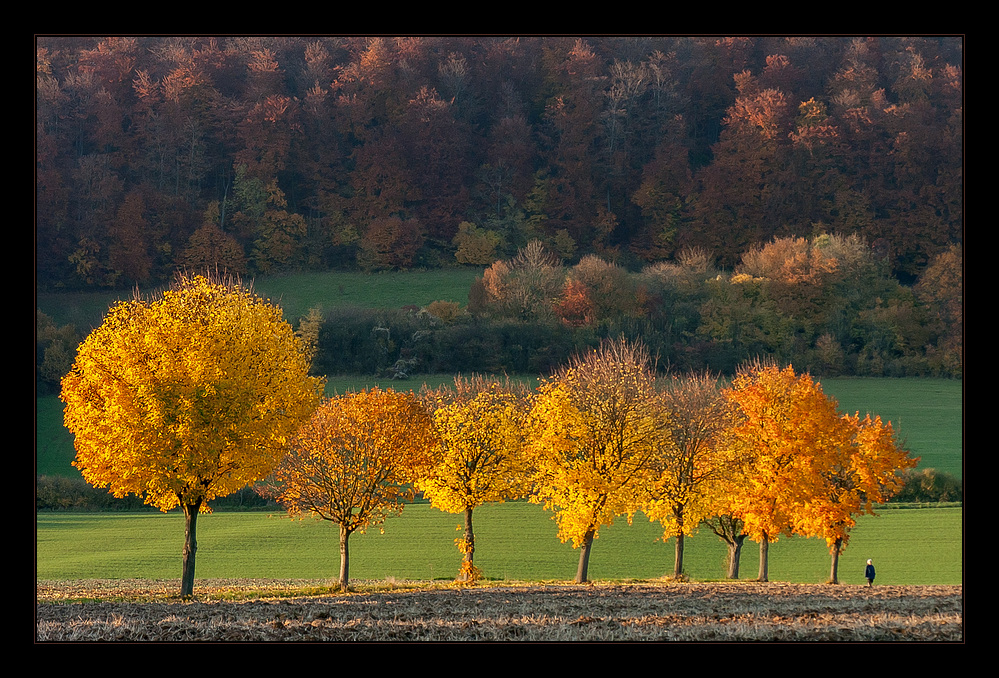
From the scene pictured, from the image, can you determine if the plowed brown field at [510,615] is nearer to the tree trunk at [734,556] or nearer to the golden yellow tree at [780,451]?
the golden yellow tree at [780,451]

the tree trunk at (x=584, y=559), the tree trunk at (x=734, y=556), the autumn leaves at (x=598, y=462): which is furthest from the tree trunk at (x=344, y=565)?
the tree trunk at (x=734, y=556)

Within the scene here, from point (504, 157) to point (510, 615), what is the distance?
105197 mm

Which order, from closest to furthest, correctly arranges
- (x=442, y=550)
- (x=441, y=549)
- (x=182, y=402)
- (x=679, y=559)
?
(x=182, y=402), (x=679, y=559), (x=442, y=550), (x=441, y=549)

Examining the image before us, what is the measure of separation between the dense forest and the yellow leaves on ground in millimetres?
63039

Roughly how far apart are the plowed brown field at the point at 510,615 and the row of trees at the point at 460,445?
4335 millimetres

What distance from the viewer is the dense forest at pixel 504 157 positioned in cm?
10888

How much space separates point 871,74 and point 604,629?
114643 millimetres

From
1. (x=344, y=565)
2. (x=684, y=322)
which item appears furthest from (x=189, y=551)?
(x=684, y=322)

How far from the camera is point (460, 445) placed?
40812 mm

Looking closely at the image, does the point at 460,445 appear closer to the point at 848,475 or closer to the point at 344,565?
the point at 344,565

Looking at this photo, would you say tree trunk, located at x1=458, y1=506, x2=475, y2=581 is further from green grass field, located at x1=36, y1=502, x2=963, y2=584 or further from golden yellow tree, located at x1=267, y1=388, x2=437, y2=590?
green grass field, located at x1=36, y1=502, x2=963, y2=584

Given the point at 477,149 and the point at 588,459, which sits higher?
the point at 477,149

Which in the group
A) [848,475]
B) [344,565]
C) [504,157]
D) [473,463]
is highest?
[504,157]

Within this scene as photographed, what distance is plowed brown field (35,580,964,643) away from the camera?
21.7m
